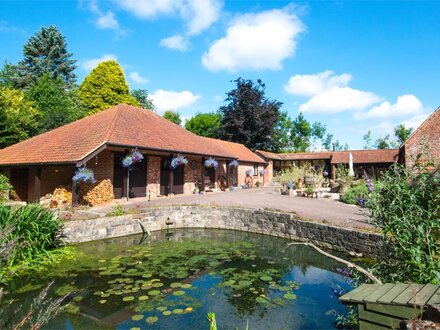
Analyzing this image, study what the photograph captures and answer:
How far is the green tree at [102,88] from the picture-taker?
31125mm

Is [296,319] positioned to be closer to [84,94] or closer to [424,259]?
[424,259]

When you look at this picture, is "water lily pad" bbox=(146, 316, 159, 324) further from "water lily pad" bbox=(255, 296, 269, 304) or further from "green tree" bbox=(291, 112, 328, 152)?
"green tree" bbox=(291, 112, 328, 152)

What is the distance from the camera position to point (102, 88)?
103ft

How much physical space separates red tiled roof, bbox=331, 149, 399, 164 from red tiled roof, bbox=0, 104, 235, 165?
18641mm

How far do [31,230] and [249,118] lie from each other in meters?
30.4

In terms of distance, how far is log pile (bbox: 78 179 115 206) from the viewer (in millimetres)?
13219

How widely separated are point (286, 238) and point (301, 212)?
5.11 ft

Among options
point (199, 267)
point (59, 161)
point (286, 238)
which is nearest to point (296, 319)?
point (199, 267)

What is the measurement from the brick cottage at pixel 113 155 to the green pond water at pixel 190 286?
210 inches

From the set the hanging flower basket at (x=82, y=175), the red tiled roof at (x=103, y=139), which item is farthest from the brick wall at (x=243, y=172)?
the hanging flower basket at (x=82, y=175)

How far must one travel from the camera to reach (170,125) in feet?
67.9

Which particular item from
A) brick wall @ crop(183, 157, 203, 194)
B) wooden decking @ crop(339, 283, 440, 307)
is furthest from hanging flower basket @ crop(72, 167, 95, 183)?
wooden decking @ crop(339, 283, 440, 307)

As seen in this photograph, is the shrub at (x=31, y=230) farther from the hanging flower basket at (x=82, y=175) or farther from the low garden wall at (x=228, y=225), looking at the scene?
the hanging flower basket at (x=82, y=175)

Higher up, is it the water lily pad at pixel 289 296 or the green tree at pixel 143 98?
the green tree at pixel 143 98
